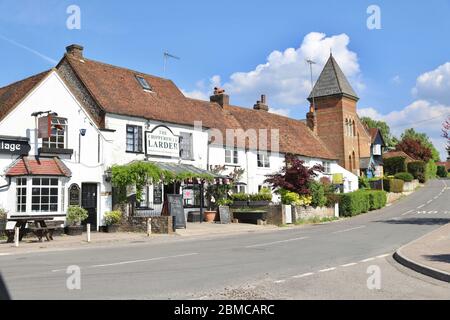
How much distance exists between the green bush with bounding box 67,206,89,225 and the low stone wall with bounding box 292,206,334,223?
1538 cm

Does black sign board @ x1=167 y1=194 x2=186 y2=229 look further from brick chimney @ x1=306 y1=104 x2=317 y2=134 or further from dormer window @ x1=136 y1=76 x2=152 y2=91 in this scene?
brick chimney @ x1=306 y1=104 x2=317 y2=134

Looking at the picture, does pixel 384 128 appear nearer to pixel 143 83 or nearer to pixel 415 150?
pixel 415 150

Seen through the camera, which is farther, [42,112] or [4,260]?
A: [42,112]

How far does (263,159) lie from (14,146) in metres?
21.9

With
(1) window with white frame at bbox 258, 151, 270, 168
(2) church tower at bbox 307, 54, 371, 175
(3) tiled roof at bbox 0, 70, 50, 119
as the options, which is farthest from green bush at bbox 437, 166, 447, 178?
(3) tiled roof at bbox 0, 70, 50, 119

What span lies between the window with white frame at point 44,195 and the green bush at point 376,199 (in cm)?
3089

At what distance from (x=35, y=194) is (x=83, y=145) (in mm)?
3852

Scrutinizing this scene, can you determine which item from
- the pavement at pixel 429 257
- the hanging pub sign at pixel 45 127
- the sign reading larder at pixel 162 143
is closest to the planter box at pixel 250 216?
the sign reading larder at pixel 162 143

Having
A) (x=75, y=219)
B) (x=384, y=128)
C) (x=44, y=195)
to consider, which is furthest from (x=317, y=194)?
(x=384, y=128)

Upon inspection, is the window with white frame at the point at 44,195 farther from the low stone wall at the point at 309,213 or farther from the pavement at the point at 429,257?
the low stone wall at the point at 309,213

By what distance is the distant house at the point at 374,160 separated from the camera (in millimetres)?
64438

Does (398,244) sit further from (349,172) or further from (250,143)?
(349,172)

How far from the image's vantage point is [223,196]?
33.4 meters

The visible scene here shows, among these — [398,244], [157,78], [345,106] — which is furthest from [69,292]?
[345,106]
